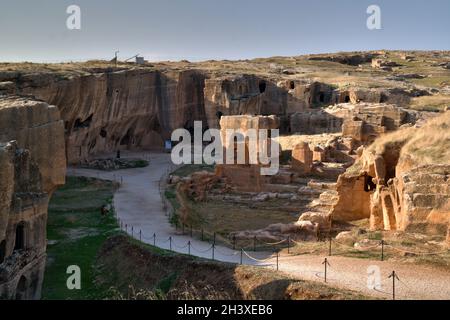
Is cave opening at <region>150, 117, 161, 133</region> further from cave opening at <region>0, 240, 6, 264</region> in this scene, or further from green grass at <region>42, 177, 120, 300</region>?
cave opening at <region>0, 240, 6, 264</region>

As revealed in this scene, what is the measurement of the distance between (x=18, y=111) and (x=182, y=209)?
10.2 m

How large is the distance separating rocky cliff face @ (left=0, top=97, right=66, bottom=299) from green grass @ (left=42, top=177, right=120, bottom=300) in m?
1.29

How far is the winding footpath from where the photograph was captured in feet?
46.0

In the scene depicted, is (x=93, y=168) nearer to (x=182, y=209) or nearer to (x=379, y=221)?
(x=182, y=209)

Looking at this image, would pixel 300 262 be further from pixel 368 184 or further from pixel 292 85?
pixel 292 85

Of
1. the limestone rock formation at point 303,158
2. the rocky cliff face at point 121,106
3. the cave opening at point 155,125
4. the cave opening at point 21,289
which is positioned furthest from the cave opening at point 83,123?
the cave opening at point 21,289

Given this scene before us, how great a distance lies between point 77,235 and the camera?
24.8m

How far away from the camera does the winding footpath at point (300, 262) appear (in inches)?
552

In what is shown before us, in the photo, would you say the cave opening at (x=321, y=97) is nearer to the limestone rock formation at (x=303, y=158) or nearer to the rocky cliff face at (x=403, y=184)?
the limestone rock formation at (x=303, y=158)

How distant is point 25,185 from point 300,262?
8.87m

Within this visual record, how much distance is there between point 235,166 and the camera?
114 feet

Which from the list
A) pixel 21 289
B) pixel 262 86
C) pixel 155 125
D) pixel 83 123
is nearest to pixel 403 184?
pixel 21 289

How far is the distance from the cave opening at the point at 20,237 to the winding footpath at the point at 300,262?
16.9ft
